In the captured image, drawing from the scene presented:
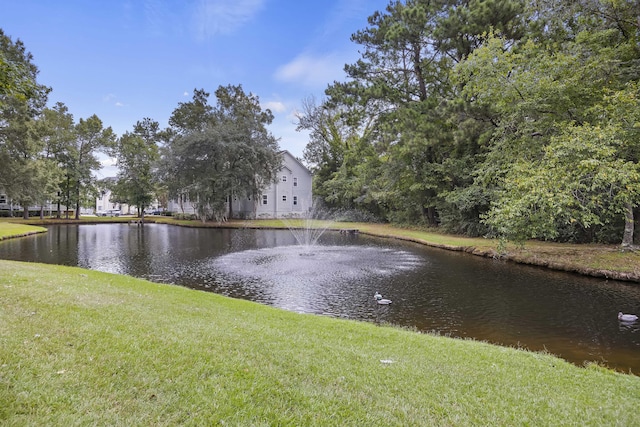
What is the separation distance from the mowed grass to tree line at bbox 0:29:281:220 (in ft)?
93.9

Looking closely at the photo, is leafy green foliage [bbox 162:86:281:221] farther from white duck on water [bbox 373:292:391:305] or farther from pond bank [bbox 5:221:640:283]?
white duck on water [bbox 373:292:391:305]

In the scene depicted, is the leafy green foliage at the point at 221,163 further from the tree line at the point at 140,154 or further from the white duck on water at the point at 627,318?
the white duck on water at the point at 627,318

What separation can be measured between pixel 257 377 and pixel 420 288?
8053mm

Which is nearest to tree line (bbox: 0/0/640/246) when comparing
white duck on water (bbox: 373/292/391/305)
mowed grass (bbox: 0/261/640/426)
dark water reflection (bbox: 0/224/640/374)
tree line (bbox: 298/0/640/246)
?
tree line (bbox: 298/0/640/246)

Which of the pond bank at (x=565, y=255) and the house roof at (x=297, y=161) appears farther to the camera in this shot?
the house roof at (x=297, y=161)

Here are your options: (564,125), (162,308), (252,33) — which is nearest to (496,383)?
(162,308)

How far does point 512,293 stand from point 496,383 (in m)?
7.30

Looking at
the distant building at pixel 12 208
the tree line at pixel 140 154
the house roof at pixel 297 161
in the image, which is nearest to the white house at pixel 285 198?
the house roof at pixel 297 161

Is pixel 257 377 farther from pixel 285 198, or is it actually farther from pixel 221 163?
pixel 285 198

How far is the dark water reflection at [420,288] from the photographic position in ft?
22.7

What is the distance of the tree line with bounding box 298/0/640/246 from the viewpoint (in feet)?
36.5

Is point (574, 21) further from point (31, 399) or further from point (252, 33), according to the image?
point (31, 399)

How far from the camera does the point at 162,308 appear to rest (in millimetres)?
5777

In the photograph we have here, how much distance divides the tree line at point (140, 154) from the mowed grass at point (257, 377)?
93.9ft
